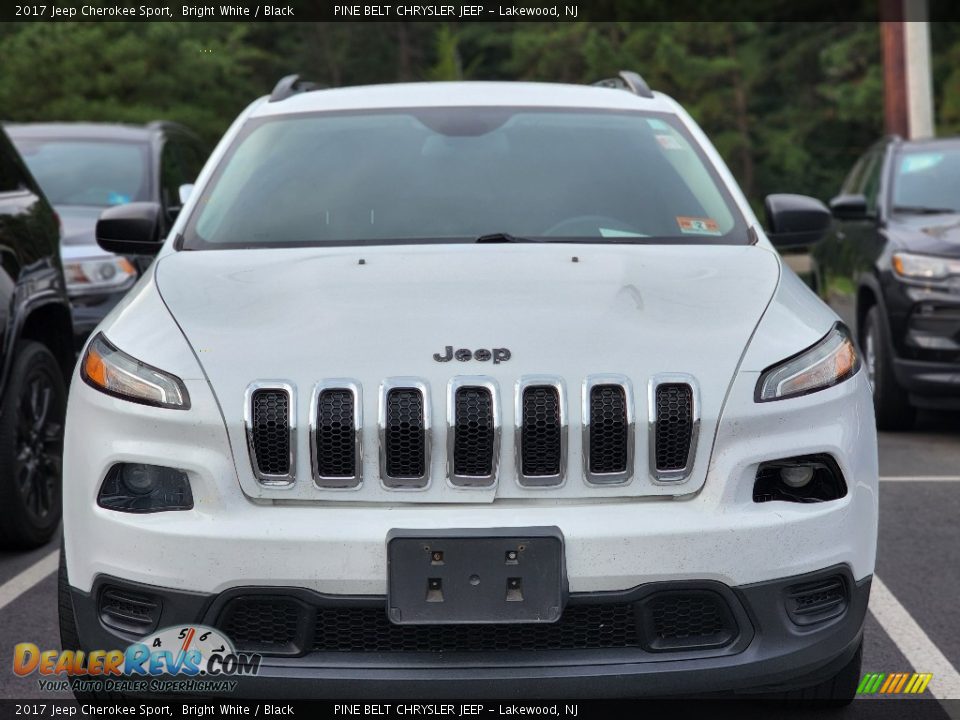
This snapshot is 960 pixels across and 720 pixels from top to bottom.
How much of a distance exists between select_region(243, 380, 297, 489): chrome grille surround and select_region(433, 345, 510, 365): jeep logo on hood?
339mm

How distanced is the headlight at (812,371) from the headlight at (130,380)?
1.31 m

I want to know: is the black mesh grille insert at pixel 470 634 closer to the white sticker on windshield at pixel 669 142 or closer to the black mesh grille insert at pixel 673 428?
the black mesh grille insert at pixel 673 428

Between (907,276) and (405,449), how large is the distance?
5542 millimetres

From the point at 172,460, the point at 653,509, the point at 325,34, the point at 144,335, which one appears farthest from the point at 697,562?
the point at 325,34

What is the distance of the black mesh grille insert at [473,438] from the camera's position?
3.29 metres

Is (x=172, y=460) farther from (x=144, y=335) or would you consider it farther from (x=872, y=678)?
(x=872, y=678)

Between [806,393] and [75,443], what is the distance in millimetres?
1675

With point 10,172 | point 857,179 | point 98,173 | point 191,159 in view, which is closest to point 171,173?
point 98,173

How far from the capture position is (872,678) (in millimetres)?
4227

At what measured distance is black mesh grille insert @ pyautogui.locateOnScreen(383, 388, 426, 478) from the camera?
10.8 feet

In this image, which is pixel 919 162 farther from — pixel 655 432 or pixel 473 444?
pixel 473 444

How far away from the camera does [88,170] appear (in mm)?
10242

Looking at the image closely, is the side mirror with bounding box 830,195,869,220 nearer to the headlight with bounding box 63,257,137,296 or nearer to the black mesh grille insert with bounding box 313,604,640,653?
the headlight with bounding box 63,257,137,296

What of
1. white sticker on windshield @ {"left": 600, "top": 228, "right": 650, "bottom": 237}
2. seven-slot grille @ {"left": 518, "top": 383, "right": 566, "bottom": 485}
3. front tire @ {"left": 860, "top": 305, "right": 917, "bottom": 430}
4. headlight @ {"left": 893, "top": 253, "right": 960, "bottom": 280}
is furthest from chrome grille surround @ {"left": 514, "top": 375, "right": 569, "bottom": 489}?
front tire @ {"left": 860, "top": 305, "right": 917, "bottom": 430}
